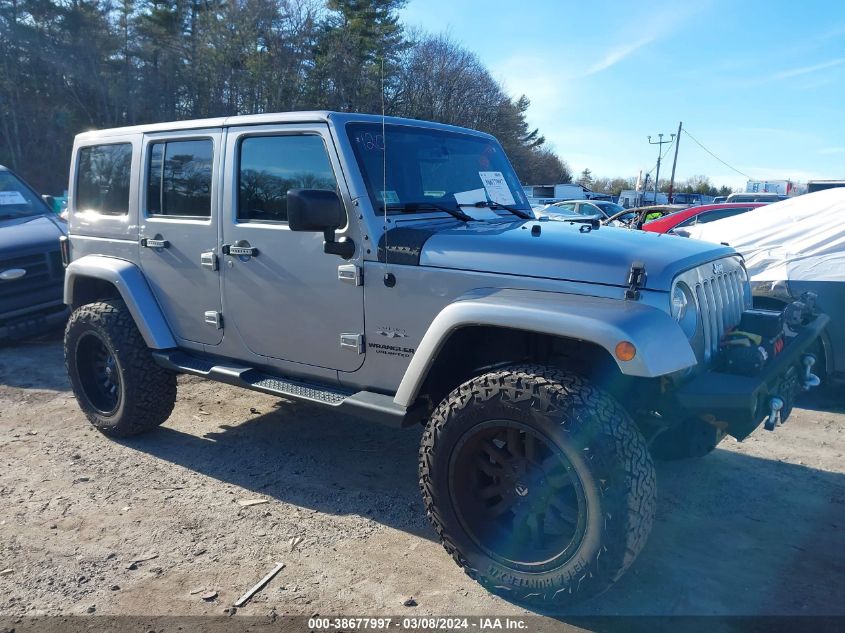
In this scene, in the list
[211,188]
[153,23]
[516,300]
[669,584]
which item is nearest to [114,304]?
[211,188]

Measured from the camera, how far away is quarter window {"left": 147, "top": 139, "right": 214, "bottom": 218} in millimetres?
4000

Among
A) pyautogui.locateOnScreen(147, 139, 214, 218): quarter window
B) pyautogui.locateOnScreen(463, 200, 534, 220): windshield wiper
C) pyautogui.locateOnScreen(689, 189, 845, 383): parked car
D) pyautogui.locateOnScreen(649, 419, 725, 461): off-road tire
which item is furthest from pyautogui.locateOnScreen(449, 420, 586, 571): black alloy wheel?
pyautogui.locateOnScreen(147, 139, 214, 218): quarter window

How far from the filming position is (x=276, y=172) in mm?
3664

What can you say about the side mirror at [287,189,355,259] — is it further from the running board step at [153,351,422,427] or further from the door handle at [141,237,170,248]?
the door handle at [141,237,170,248]

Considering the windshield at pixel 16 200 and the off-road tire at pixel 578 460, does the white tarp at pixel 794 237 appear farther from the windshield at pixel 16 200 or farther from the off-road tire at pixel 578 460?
the windshield at pixel 16 200

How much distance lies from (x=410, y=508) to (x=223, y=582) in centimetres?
107

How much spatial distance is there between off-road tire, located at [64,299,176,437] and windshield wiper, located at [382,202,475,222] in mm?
2089

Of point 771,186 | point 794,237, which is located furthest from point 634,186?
point 794,237

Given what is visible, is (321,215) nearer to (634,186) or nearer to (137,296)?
(137,296)

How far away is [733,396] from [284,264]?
2278 mm

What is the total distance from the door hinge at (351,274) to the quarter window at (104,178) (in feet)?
6.60

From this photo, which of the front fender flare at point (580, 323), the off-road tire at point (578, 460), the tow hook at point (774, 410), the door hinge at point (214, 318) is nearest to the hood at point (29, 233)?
the door hinge at point (214, 318)

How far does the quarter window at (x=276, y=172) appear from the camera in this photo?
137 inches

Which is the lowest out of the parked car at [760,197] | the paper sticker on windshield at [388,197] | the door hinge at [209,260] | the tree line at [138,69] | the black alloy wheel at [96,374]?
the black alloy wheel at [96,374]
